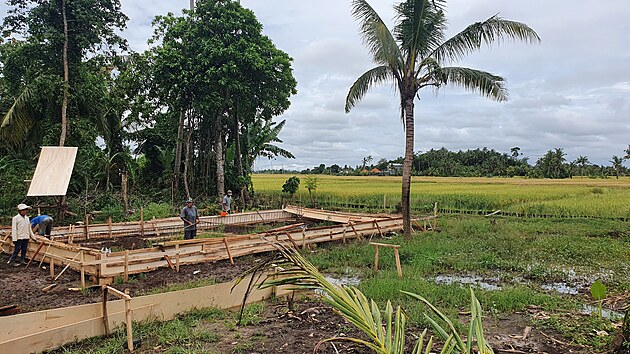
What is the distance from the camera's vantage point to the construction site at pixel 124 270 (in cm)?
505

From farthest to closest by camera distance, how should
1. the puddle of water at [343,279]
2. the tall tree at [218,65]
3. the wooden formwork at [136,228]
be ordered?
the tall tree at [218,65]
the wooden formwork at [136,228]
the puddle of water at [343,279]

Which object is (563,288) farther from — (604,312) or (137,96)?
(137,96)

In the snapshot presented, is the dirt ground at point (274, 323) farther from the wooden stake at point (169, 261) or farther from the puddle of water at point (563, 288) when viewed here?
the puddle of water at point (563, 288)

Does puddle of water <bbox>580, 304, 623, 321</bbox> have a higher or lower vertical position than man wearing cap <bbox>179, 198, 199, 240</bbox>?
lower

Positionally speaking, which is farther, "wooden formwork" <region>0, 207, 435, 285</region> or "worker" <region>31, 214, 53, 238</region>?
"worker" <region>31, 214, 53, 238</region>

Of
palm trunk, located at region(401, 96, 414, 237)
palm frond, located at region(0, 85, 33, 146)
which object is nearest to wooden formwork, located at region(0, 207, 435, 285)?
palm trunk, located at region(401, 96, 414, 237)

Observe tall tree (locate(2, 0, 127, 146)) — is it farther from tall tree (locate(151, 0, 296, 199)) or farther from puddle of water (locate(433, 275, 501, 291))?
puddle of water (locate(433, 275, 501, 291))

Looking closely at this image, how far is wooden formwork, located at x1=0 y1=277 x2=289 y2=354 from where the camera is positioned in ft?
15.5

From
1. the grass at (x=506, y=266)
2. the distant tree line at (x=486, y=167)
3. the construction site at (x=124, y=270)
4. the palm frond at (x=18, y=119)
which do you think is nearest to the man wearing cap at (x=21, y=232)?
the construction site at (x=124, y=270)

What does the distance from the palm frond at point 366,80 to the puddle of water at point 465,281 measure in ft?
19.0

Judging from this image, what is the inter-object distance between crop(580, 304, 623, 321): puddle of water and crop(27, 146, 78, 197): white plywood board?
12255mm

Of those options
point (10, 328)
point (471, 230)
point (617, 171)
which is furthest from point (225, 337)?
point (617, 171)

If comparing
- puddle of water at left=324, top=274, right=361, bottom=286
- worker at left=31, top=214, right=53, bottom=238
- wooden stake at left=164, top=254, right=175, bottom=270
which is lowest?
puddle of water at left=324, top=274, right=361, bottom=286

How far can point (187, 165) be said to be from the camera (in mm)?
21469
